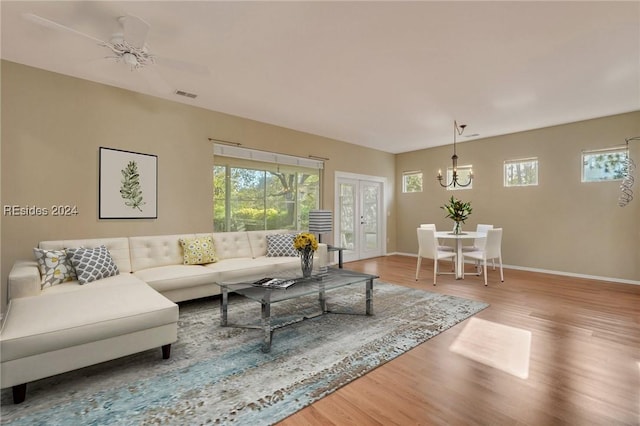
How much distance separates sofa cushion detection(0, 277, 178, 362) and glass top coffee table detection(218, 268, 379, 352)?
0.65 m

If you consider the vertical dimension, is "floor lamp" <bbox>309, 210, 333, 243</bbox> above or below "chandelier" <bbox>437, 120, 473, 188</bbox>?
below

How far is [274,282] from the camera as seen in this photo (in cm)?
292

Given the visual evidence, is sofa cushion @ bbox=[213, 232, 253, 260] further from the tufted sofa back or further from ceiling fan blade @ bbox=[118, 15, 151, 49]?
ceiling fan blade @ bbox=[118, 15, 151, 49]

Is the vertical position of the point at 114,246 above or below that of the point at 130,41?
below

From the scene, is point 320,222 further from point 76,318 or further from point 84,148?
point 76,318

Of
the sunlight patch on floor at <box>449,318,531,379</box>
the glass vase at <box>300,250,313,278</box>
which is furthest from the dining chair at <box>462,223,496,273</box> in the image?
the glass vase at <box>300,250,313,278</box>

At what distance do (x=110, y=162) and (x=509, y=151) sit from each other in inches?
274

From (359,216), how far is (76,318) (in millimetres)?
5884

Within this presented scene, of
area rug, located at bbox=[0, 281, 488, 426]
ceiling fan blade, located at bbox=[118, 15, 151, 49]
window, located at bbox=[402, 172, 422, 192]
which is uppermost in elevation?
ceiling fan blade, located at bbox=[118, 15, 151, 49]

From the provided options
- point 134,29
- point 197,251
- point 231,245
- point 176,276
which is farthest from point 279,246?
point 134,29

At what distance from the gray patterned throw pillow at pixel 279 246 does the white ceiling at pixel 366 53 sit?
202 centimetres

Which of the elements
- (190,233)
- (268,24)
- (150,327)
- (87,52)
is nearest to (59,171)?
(87,52)

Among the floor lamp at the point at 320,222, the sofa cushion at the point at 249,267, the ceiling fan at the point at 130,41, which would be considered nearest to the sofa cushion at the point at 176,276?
the sofa cushion at the point at 249,267

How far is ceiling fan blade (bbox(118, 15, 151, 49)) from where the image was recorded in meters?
2.14
